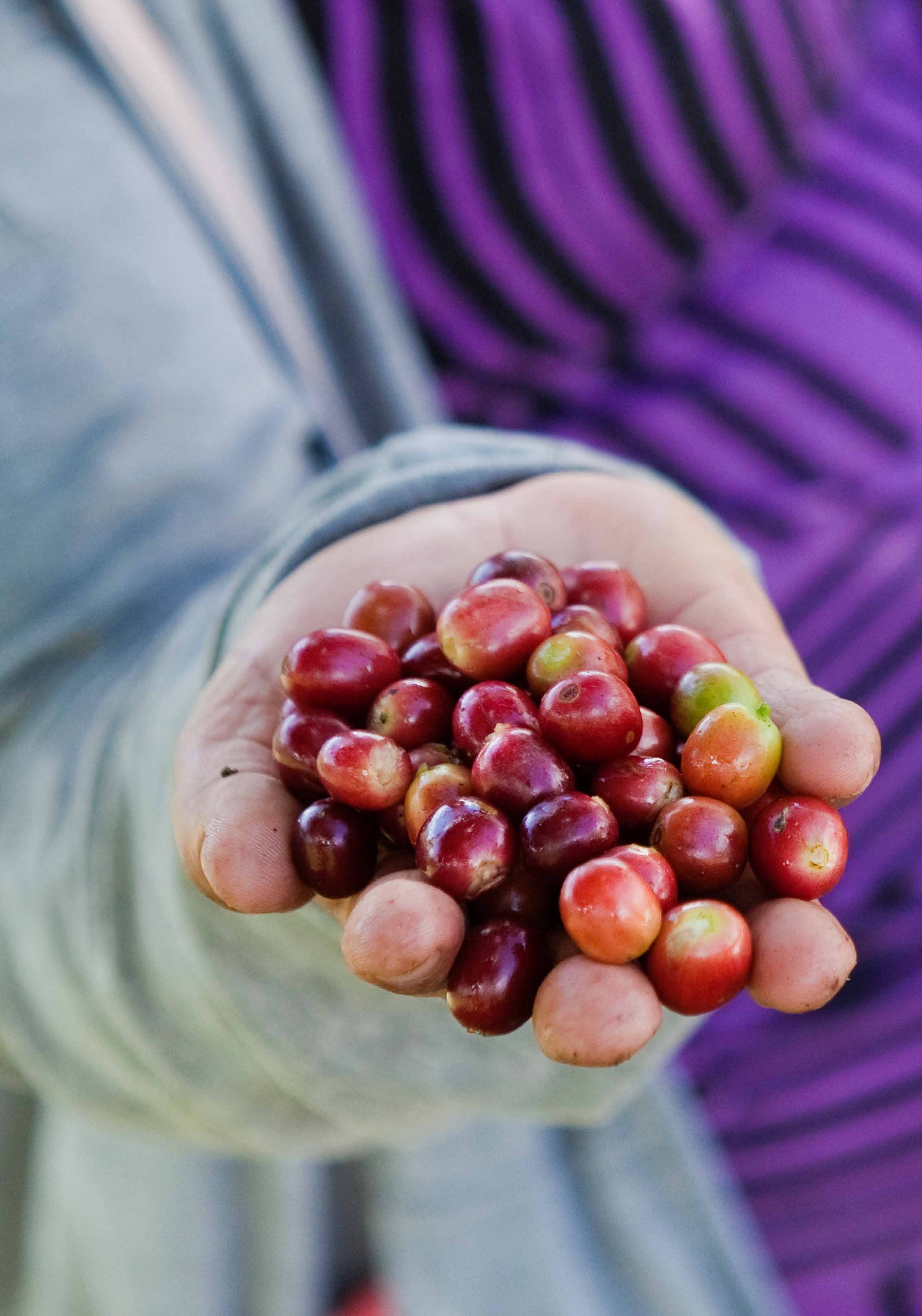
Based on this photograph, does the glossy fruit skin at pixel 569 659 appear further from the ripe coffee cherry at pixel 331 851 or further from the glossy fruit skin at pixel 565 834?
the ripe coffee cherry at pixel 331 851

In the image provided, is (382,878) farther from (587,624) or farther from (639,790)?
(587,624)

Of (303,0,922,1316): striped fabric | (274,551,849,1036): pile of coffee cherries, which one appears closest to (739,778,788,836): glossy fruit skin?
(274,551,849,1036): pile of coffee cherries

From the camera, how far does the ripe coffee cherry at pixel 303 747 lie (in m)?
0.93

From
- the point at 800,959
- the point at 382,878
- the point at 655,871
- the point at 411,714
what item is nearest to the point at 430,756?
the point at 411,714

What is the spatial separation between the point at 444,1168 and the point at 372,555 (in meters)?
0.96

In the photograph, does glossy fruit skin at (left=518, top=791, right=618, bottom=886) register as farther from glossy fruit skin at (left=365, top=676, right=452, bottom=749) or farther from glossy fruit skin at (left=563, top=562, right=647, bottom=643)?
glossy fruit skin at (left=563, top=562, right=647, bottom=643)

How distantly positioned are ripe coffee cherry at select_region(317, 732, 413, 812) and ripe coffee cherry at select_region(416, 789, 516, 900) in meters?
0.06

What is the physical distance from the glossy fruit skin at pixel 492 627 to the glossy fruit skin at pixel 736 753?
210 millimetres

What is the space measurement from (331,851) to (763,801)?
1.26 feet

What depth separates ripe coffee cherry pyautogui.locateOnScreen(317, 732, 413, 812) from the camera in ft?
2.92

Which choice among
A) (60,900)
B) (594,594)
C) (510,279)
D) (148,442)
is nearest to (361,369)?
(510,279)

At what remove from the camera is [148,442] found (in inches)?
52.4

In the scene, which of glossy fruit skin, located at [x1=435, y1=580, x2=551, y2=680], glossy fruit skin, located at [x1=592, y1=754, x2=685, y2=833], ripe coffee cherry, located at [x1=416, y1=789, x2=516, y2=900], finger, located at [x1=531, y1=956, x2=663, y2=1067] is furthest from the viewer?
glossy fruit skin, located at [x1=435, y1=580, x2=551, y2=680]

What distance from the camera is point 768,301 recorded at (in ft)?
5.55
